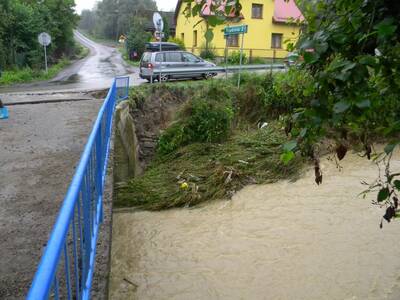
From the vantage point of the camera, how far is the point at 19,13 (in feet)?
85.6

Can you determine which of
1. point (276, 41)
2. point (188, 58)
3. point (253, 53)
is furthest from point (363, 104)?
point (276, 41)

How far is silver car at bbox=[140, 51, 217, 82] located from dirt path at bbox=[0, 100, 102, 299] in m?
9.44

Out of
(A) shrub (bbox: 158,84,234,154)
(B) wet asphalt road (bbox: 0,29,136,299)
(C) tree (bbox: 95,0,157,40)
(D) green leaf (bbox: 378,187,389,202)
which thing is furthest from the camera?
(C) tree (bbox: 95,0,157,40)

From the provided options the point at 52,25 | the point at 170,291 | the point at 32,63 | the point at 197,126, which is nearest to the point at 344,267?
the point at 170,291

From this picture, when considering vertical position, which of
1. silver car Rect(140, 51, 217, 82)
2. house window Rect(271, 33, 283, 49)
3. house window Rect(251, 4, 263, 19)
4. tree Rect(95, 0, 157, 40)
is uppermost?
tree Rect(95, 0, 157, 40)

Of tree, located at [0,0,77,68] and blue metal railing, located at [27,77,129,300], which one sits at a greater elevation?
tree, located at [0,0,77,68]

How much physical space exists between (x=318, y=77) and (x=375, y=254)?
234 inches

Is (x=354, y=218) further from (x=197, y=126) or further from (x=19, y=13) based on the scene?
(x=19, y=13)

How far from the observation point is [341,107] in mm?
1579

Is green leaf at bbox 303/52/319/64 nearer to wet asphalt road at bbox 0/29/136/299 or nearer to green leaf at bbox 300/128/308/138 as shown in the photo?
green leaf at bbox 300/128/308/138

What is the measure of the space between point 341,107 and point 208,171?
933 cm

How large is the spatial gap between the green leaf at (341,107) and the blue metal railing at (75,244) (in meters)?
1.24

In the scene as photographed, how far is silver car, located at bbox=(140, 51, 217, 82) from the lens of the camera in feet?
61.4

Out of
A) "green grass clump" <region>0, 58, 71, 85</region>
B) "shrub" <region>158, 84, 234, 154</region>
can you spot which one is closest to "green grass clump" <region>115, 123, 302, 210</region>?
"shrub" <region>158, 84, 234, 154</region>
